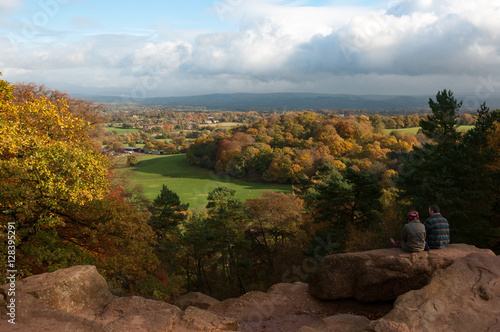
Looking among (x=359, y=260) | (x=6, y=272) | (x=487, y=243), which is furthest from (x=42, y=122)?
(x=487, y=243)

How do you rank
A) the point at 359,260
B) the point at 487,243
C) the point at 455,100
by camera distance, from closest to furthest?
1. the point at 359,260
2. the point at 487,243
3. the point at 455,100

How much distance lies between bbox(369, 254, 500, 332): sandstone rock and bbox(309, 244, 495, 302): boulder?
118cm

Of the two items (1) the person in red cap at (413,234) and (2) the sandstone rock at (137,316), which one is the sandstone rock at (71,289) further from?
(1) the person in red cap at (413,234)

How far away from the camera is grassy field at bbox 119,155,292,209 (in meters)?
71.2

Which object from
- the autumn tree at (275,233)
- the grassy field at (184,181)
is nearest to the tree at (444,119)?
the autumn tree at (275,233)

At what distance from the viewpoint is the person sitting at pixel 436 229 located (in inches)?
447

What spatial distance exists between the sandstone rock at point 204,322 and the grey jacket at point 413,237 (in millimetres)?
7052

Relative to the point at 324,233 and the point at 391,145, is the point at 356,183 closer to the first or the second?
the point at 324,233

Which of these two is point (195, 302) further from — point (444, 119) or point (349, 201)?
point (444, 119)

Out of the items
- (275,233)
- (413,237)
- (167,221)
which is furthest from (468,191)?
(167,221)

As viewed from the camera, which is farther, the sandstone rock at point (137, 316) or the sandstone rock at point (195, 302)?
the sandstone rock at point (195, 302)

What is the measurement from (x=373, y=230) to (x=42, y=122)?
24676mm

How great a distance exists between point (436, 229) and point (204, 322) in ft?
29.5

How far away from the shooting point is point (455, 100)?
28406 mm
